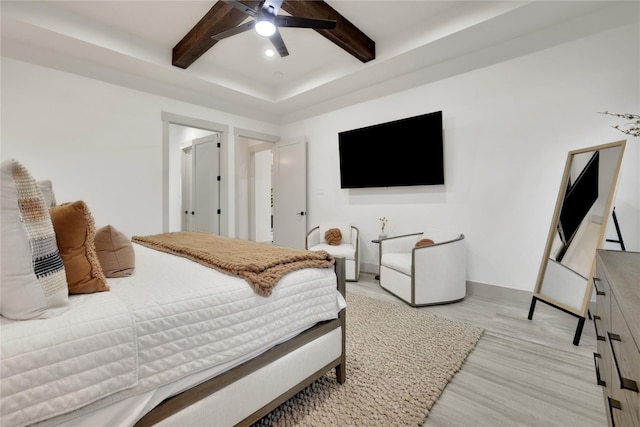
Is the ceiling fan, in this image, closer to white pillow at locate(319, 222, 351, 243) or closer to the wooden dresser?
the wooden dresser

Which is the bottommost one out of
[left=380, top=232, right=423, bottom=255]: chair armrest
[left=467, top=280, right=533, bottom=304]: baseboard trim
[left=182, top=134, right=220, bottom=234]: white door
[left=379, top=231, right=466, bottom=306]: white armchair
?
[left=467, top=280, right=533, bottom=304]: baseboard trim

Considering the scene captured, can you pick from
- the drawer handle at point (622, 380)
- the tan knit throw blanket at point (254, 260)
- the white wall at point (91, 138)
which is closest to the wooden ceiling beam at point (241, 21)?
the white wall at point (91, 138)

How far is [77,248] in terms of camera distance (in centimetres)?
108

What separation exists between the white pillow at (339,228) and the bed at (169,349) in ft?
8.75

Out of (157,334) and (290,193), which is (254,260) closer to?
(157,334)

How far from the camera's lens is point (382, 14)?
2914 millimetres

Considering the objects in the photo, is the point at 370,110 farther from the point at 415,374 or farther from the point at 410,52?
the point at 415,374

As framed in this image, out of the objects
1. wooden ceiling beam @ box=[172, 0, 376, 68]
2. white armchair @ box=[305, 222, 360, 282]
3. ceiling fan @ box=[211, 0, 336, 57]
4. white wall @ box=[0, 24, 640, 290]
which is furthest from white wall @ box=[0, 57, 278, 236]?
white armchair @ box=[305, 222, 360, 282]

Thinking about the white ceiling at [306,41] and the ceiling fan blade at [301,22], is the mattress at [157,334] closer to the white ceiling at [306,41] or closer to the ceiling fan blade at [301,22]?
the ceiling fan blade at [301,22]

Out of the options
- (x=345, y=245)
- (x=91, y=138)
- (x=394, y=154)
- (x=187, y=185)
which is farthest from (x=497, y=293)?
(x=187, y=185)

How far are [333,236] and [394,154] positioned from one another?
4.75ft

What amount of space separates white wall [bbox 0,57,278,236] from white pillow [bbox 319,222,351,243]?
2.30 meters

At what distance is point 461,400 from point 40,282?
1931 mm

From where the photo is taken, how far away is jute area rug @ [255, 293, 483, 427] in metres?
1.39
